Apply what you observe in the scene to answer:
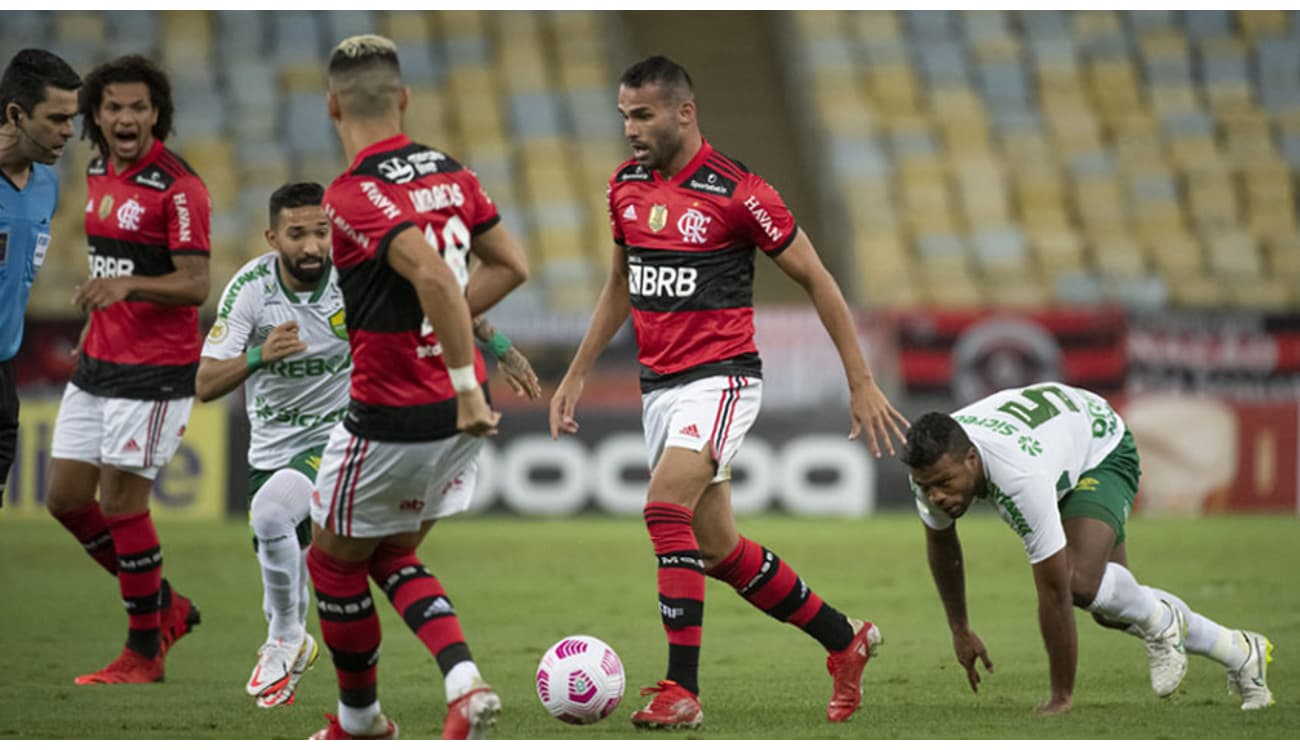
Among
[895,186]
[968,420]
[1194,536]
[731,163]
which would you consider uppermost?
[895,186]

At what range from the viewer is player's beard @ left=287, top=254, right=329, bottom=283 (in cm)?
764

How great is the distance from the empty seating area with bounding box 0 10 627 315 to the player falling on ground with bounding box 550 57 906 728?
42.0 feet

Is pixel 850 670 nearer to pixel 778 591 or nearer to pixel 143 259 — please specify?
pixel 778 591

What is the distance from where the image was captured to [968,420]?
7.10 metres

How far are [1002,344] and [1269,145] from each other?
24.1ft

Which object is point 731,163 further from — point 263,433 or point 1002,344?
point 1002,344

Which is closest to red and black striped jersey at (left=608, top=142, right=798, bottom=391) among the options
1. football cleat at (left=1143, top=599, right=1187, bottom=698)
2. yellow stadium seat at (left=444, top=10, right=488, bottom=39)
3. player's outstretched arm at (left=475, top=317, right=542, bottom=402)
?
player's outstretched arm at (left=475, top=317, right=542, bottom=402)

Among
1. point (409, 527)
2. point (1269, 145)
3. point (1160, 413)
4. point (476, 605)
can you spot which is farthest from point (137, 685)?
point (1269, 145)

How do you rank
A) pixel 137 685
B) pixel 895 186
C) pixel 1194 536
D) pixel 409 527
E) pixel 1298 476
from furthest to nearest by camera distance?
1. pixel 895 186
2. pixel 1298 476
3. pixel 1194 536
4. pixel 137 685
5. pixel 409 527

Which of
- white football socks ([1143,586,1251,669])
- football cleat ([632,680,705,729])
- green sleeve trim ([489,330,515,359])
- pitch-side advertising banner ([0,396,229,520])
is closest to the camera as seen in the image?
green sleeve trim ([489,330,515,359])

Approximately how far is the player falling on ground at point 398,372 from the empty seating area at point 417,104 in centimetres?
1399

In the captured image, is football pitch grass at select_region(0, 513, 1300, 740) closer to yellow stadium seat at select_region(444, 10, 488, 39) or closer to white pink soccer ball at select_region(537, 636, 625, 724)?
white pink soccer ball at select_region(537, 636, 625, 724)

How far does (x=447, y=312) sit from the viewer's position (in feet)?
17.5

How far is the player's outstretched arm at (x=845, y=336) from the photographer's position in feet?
21.9
